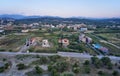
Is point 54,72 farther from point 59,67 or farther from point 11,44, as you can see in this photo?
point 11,44

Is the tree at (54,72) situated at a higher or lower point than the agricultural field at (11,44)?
higher

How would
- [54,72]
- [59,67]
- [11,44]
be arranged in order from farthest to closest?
[11,44]
[59,67]
[54,72]

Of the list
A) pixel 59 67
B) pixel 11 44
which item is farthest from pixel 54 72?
pixel 11 44

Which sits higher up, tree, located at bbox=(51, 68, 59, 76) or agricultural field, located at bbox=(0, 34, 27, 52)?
tree, located at bbox=(51, 68, 59, 76)

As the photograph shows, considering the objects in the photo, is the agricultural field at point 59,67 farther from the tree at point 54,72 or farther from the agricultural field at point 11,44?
the agricultural field at point 11,44

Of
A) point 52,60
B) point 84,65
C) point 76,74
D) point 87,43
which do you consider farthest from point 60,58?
point 87,43

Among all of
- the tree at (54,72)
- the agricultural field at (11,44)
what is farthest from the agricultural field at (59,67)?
the agricultural field at (11,44)

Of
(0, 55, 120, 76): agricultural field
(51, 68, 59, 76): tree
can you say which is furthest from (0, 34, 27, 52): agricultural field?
(51, 68, 59, 76): tree

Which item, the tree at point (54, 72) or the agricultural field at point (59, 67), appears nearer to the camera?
the tree at point (54, 72)

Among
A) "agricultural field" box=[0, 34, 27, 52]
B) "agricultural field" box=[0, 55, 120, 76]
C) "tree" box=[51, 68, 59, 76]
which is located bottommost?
"agricultural field" box=[0, 34, 27, 52]

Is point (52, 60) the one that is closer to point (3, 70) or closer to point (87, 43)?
point (3, 70)

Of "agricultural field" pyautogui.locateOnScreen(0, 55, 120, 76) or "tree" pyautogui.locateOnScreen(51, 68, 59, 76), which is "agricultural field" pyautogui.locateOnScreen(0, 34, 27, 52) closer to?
"agricultural field" pyautogui.locateOnScreen(0, 55, 120, 76)

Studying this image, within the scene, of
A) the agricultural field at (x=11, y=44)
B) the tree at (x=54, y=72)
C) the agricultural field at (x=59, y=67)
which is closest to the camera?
the tree at (x=54, y=72)
